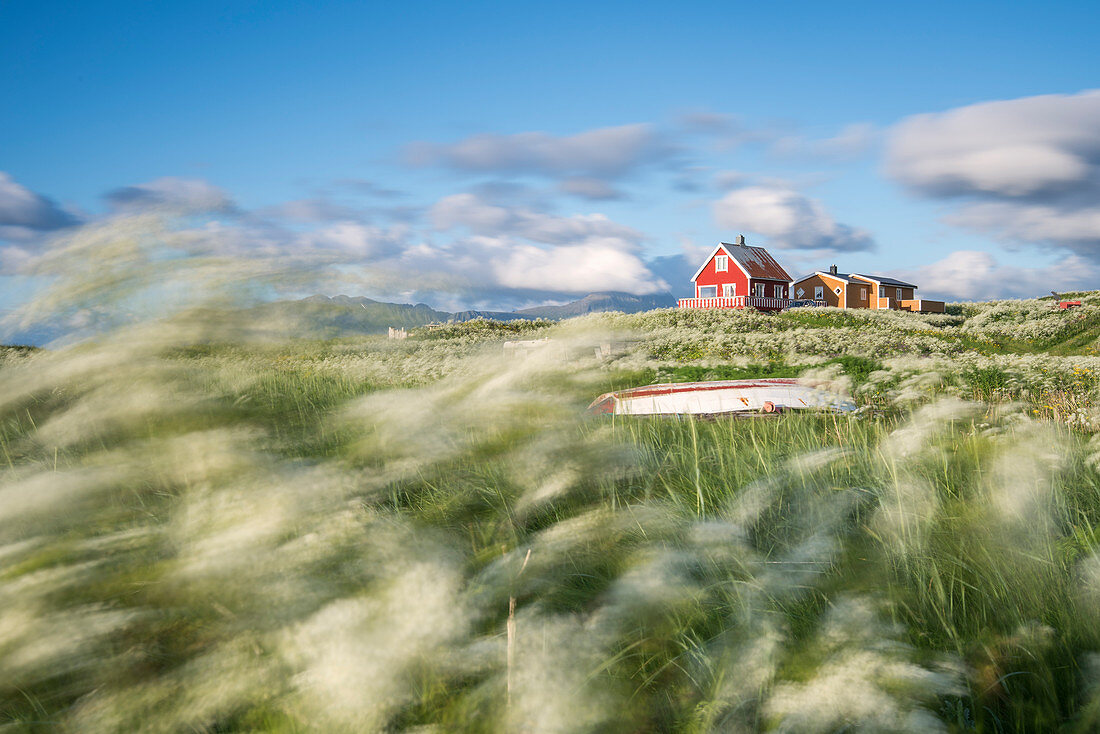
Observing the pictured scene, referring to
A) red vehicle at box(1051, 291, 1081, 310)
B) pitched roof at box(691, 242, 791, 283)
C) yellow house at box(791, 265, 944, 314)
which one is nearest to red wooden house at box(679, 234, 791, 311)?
pitched roof at box(691, 242, 791, 283)

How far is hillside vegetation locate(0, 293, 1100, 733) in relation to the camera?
0.83 metres

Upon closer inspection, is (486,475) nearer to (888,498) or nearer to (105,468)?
(105,468)

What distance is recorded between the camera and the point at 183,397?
1.28m

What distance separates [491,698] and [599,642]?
0.18 m

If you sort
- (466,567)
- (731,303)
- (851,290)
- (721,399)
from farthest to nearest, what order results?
(851,290), (731,303), (721,399), (466,567)

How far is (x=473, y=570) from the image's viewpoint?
1.09m

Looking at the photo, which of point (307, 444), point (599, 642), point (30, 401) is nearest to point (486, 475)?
point (307, 444)

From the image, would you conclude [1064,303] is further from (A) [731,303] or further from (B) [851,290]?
(A) [731,303]

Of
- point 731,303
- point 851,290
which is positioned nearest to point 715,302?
point 731,303

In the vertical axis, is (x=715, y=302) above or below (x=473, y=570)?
above

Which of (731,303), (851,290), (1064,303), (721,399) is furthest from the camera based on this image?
(851,290)

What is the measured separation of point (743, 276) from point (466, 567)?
39991mm

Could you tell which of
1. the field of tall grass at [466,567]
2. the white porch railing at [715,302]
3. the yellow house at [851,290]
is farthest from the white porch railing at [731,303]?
the field of tall grass at [466,567]

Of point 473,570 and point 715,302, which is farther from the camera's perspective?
point 715,302
